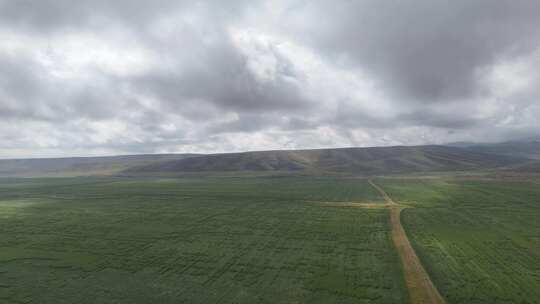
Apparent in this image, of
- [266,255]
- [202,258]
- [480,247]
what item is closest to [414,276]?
[480,247]

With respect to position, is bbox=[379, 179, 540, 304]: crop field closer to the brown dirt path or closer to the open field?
the open field

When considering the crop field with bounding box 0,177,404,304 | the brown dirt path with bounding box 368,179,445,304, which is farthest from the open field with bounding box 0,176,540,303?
the brown dirt path with bounding box 368,179,445,304

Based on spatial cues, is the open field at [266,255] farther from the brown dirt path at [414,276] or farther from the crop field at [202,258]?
the brown dirt path at [414,276]

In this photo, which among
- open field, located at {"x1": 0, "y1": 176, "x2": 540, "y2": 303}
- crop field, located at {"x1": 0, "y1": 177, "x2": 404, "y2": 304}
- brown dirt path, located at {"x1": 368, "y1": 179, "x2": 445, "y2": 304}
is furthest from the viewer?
crop field, located at {"x1": 0, "y1": 177, "x2": 404, "y2": 304}

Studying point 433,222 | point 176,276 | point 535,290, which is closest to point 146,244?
point 176,276

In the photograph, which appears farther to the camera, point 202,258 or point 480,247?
point 480,247

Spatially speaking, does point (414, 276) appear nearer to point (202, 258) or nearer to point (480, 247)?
point (480, 247)
